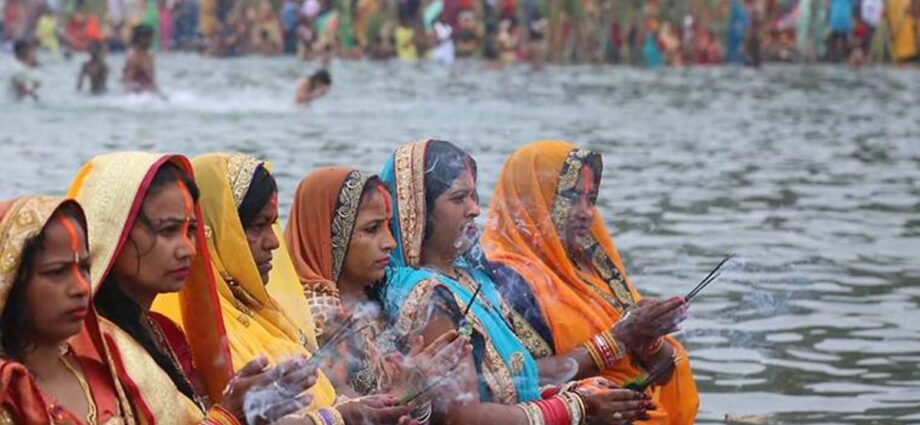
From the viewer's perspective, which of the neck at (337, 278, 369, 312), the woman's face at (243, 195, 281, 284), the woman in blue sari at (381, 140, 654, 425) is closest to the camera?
the woman's face at (243, 195, 281, 284)

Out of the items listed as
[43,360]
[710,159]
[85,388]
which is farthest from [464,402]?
[710,159]

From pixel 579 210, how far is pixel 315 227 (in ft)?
3.56

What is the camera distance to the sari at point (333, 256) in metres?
5.30

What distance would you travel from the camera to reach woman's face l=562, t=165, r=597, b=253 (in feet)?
20.6

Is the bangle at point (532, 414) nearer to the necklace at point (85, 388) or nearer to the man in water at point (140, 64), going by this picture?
the necklace at point (85, 388)

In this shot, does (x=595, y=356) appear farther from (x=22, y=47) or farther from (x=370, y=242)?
(x=22, y=47)

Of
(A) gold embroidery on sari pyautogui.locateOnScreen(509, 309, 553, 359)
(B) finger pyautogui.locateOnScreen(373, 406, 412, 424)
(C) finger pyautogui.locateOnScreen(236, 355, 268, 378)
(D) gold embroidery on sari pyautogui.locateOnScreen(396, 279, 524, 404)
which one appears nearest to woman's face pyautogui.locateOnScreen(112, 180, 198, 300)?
(C) finger pyautogui.locateOnScreen(236, 355, 268, 378)

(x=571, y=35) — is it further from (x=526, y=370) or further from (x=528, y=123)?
(x=526, y=370)

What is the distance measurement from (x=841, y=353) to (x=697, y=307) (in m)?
0.97

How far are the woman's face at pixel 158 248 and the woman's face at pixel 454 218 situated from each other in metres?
1.24

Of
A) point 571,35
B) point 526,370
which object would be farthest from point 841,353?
point 571,35

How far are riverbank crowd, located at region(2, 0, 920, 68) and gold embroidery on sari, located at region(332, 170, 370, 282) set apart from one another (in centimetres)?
2643

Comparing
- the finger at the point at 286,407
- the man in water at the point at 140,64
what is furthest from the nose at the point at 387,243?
the man in water at the point at 140,64

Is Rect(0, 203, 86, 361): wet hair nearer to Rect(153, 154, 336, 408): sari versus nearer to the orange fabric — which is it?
Rect(153, 154, 336, 408): sari
